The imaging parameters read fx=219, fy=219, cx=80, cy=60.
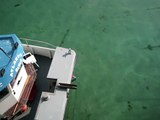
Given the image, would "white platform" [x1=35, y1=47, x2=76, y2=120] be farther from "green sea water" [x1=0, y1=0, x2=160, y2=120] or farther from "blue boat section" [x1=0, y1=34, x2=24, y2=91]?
"green sea water" [x1=0, y1=0, x2=160, y2=120]

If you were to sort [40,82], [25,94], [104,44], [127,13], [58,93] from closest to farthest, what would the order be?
[58,93] → [25,94] → [40,82] → [104,44] → [127,13]

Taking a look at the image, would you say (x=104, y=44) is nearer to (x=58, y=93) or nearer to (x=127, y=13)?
(x=127, y=13)

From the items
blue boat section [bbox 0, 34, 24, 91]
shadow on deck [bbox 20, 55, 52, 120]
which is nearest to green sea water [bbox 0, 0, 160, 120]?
shadow on deck [bbox 20, 55, 52, 120]

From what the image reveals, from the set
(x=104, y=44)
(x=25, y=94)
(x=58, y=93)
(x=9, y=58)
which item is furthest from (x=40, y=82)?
(x=104, y=44)

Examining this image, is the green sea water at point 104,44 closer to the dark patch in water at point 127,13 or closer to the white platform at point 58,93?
the dark patch in water at point 127,13

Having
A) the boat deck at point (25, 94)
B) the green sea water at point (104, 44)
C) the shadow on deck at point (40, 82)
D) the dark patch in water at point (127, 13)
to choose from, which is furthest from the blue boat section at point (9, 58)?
the dark patch in water at point (127, 13)

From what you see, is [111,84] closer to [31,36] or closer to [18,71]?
[18,71]

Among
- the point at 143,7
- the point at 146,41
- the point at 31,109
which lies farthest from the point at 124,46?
the point at 31,109
